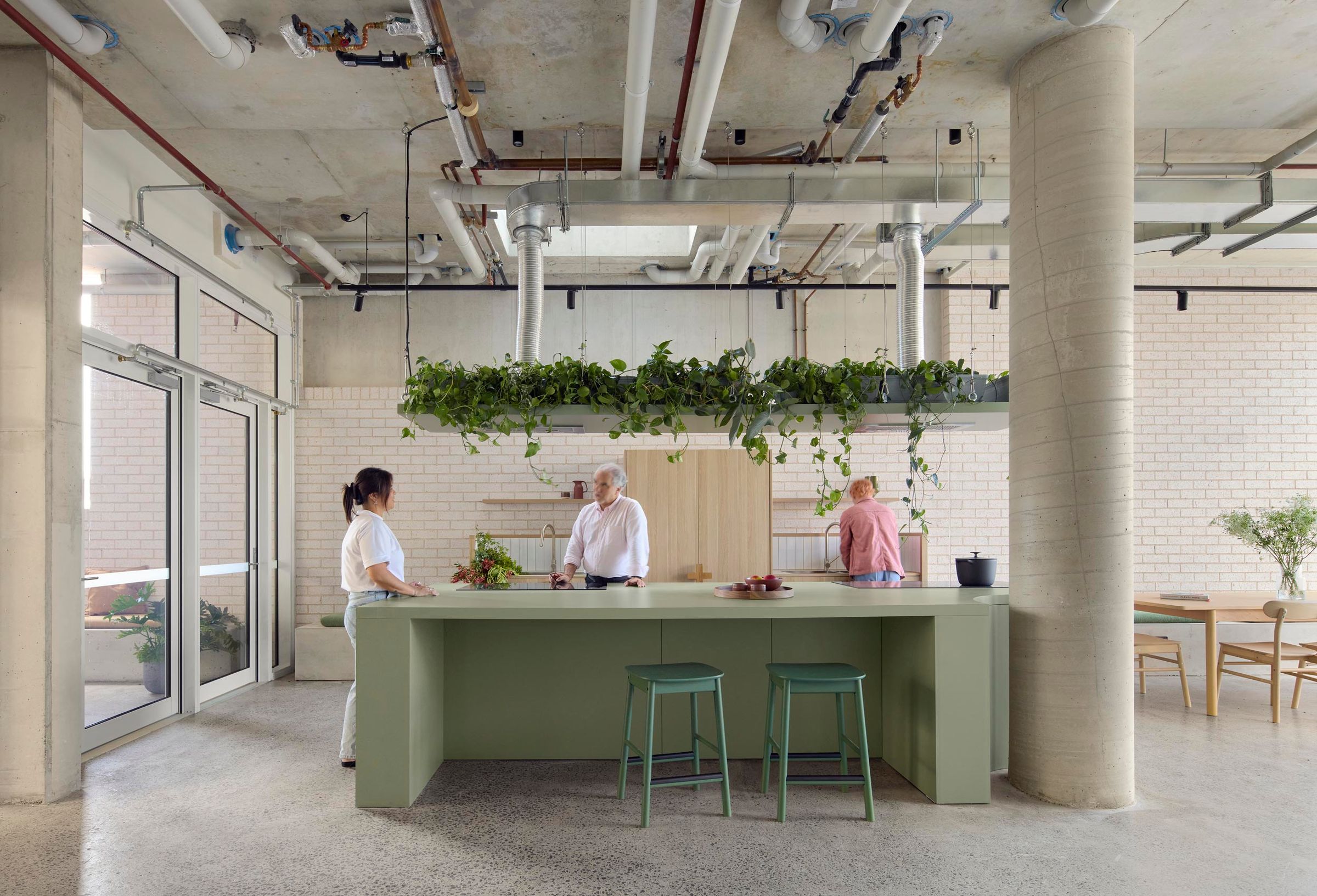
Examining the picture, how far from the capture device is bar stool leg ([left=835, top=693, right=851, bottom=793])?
14.2 ft

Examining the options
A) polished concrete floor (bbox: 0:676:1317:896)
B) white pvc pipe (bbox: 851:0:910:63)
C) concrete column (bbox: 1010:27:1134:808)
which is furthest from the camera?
concrete column (bbox: 1010:27:1134:808)

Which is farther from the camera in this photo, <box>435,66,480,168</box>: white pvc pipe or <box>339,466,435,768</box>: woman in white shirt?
<box>339,466,435,768</box>: woman in white shirt

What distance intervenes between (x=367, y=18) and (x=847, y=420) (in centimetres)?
307

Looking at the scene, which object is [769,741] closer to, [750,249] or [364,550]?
[364,550]

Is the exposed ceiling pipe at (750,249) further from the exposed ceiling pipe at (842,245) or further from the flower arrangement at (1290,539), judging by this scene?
the flower arrangement at (1290,539)

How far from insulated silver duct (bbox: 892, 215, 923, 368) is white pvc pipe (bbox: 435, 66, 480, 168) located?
2.80m

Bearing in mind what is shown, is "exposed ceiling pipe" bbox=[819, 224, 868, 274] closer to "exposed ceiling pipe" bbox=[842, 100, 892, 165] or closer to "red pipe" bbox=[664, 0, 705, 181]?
"exposed ceiling pipe" bbox=[842, 100, 892, 165]

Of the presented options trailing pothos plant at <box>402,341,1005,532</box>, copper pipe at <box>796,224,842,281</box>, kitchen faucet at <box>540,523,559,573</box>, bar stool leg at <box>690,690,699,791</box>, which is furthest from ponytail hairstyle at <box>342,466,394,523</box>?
copper pipe at <box>796,224,842,281</box>

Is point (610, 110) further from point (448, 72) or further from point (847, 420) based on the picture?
point (847, 420)

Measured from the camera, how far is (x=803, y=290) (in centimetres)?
886

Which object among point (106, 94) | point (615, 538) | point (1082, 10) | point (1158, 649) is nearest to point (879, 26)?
point (1082, 10)

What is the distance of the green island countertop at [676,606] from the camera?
4.22 m

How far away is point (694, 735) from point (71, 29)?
436cm

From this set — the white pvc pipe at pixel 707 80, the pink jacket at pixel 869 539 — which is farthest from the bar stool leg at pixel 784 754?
the white pvc pipe at pixel 707 80
